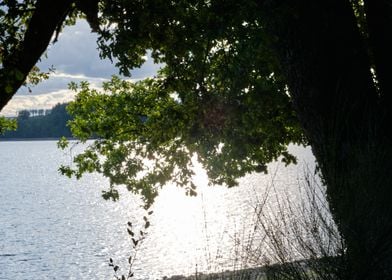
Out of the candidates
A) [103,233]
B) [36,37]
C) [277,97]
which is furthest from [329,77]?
[103,233]

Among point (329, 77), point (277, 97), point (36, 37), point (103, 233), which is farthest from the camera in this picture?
point (103, 233)

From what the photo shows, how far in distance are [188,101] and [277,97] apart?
2356 mm

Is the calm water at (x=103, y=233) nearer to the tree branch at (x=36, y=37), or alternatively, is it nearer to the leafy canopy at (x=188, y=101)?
the leafy canopy at (x=188, y=101)

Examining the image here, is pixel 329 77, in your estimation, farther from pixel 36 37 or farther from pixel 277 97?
pixel 277 97

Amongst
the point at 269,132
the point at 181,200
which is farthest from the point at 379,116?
the point at 181,200

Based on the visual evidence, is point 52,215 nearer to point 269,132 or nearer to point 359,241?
point 269,132

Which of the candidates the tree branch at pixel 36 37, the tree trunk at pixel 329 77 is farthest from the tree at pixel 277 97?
the tree branch at pixel 36 37

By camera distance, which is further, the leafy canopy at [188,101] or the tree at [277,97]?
the leafy canopy at [188,101]

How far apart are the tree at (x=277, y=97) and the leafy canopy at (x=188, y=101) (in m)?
0.03

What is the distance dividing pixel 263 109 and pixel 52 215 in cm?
6116

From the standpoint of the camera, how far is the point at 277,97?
13930 mm

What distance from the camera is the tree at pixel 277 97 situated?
593 cm

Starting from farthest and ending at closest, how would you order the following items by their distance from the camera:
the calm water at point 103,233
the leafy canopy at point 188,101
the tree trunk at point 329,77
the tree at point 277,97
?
1. the calm water at point 103,233
2. the leafy canopy at point 188,101
3. the tree trunk at point 329,77
4. the tree at point 277,97

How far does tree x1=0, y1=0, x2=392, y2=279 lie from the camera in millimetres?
5926
